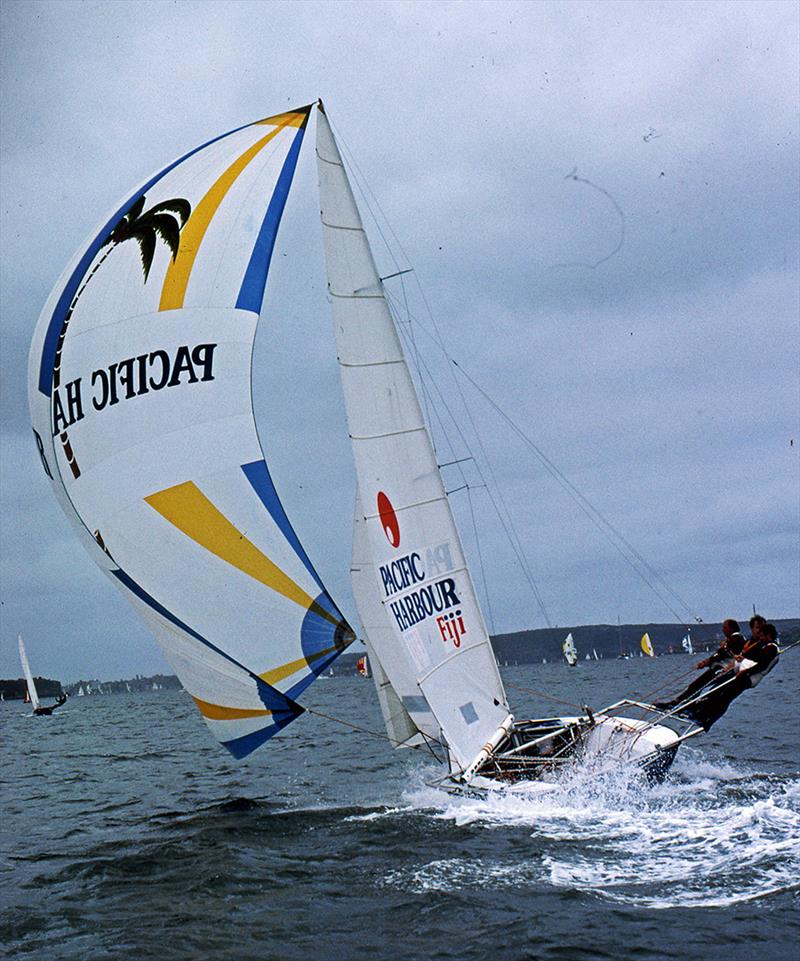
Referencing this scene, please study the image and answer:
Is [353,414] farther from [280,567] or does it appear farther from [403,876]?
[403,876]

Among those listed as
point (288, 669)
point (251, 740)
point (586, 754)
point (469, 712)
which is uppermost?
point (288, 669)

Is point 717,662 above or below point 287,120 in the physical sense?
below

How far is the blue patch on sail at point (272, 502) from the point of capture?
445 inches

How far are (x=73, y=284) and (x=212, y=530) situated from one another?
10.9 feet

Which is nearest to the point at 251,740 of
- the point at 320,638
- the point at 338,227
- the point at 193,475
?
the point at 320,638

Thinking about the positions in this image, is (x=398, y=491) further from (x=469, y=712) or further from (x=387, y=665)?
(x=387, y=665)

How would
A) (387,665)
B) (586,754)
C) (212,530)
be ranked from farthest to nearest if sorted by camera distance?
(387,665) → (586,754) → (212,530)

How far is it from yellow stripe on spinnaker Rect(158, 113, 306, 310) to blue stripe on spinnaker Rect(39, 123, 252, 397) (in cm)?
50

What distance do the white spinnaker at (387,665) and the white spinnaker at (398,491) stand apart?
1.57 m

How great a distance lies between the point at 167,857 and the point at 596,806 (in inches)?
178

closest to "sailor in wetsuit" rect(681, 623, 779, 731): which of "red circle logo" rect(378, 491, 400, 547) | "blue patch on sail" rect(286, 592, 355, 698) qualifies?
"red circle logo" rect(378, 491, 400, 547)

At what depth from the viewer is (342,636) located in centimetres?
1138

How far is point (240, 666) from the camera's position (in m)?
11.3

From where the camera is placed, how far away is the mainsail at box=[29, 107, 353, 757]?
11.2 m
